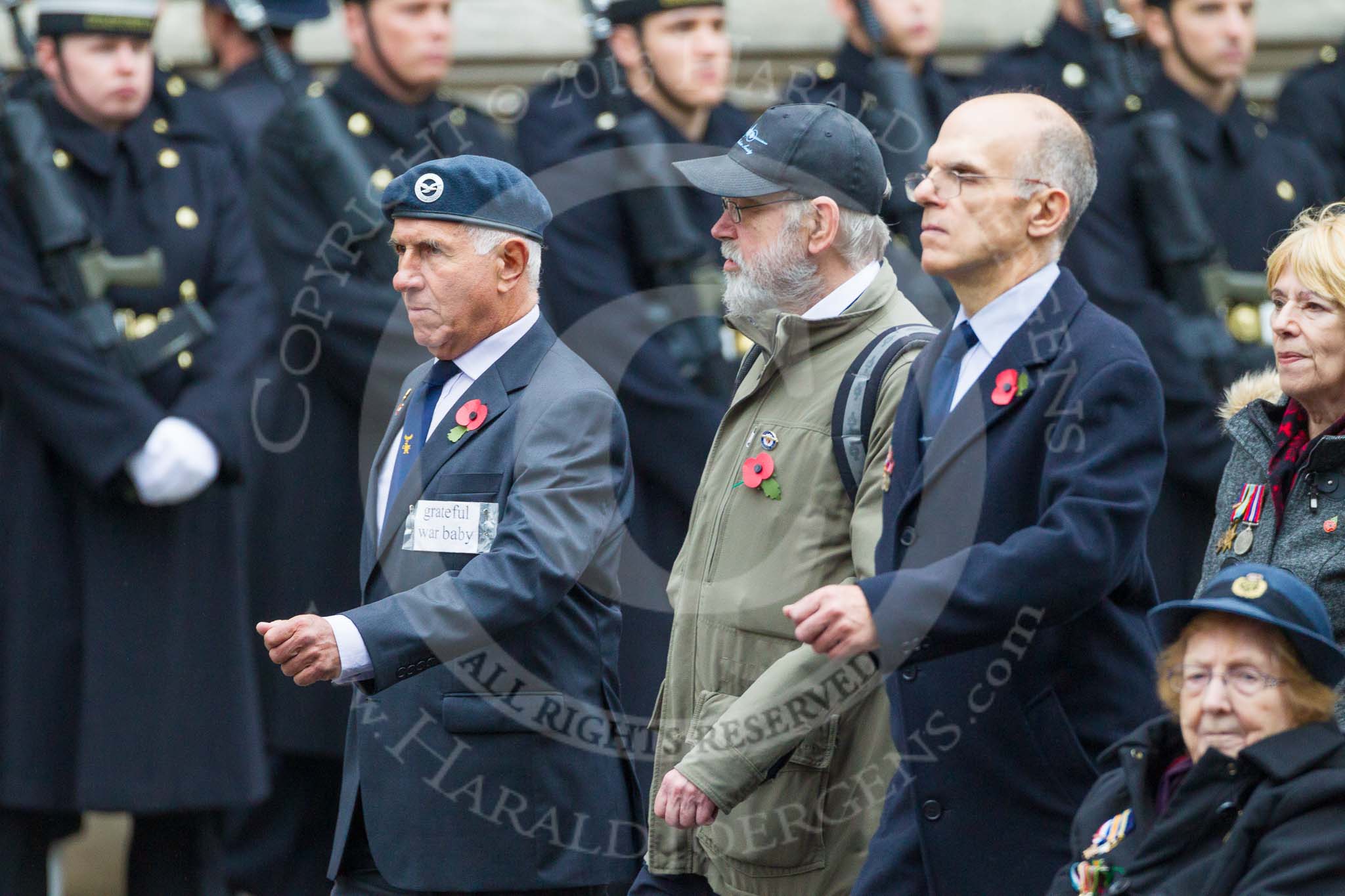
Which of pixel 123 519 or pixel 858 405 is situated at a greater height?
pixel 858 405

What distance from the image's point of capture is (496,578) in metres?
3.77

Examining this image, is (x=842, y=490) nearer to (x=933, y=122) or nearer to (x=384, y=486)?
(x=384, y=486)

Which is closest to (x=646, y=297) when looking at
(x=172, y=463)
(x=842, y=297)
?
(x=172, y=463)

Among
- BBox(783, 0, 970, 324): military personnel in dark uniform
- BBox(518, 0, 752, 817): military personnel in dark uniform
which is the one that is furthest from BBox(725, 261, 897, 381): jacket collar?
BBox(783, 0, 970, 324): military personnel in dark uniform

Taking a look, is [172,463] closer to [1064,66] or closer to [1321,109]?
[1064,66]

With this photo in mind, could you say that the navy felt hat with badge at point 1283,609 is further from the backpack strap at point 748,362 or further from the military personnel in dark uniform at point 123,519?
the military personnel in dark uniform at point 123,519

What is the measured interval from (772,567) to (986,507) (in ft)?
1.74

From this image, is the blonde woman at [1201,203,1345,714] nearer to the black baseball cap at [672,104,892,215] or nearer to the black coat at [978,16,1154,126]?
the black baseball cap at [672,104,892,215]

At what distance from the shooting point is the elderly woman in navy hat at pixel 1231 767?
3.17m

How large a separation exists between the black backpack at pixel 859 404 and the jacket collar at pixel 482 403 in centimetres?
57

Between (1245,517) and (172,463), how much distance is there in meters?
2.88

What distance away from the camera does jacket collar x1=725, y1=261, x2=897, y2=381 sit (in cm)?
407

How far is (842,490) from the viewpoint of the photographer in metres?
3.96

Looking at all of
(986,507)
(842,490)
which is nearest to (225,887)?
(842,490)
